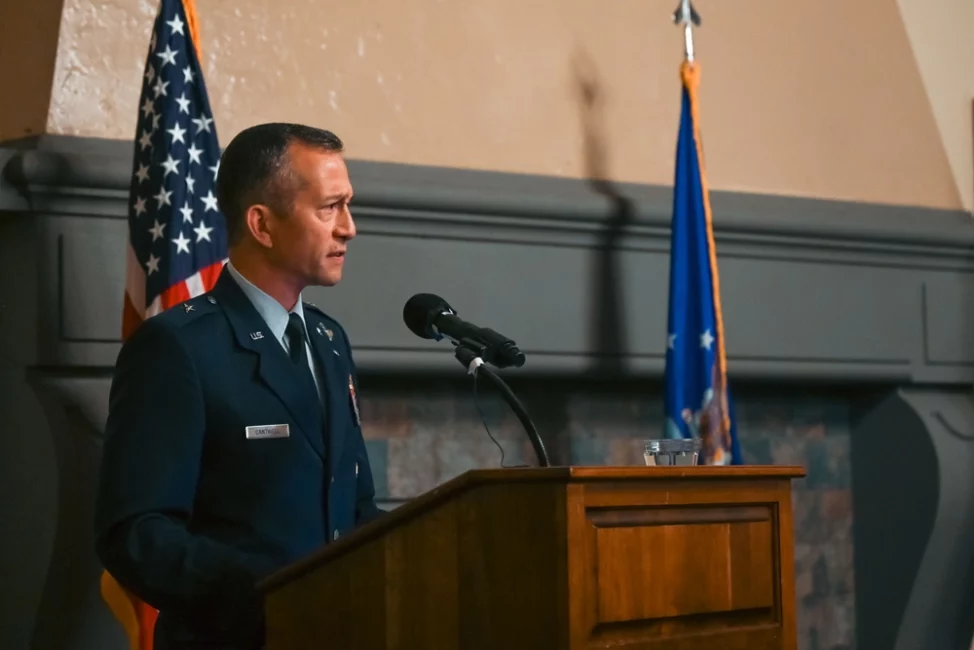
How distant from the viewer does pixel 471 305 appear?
422 centimetres

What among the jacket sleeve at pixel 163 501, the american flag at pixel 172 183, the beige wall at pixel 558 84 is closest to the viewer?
the jacket sleeve at pixel 163 501

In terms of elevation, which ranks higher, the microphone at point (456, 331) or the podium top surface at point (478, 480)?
the microphone at point (456, 331)

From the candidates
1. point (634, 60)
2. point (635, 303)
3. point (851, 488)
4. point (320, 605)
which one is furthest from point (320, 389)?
point (851, 488)

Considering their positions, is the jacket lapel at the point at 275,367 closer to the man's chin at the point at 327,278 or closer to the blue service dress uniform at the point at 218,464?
the blue service dress uniform at the point at 218,464

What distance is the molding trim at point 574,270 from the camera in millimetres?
3564

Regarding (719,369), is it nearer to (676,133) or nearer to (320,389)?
(676,133)

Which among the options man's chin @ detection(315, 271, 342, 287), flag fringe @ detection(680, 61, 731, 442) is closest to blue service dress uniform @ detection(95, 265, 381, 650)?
man's chin @ detection(315, 271, 342, 287)

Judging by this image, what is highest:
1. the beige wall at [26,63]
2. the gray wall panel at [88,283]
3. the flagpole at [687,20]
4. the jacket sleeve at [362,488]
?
the flagpole at [687,20]

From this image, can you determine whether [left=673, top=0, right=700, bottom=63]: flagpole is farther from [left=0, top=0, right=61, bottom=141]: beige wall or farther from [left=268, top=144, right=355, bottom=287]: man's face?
[left=268, top=144, right=355, bottom=287]: man's face

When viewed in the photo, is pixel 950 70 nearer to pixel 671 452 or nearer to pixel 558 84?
pixel 558 84

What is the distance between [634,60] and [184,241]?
1.92 meters

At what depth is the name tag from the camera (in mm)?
2385

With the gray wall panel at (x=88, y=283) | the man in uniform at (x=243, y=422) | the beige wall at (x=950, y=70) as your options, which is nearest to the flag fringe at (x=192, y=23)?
the gray wall panel at (x=88, y=283)

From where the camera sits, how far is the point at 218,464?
2.37m
